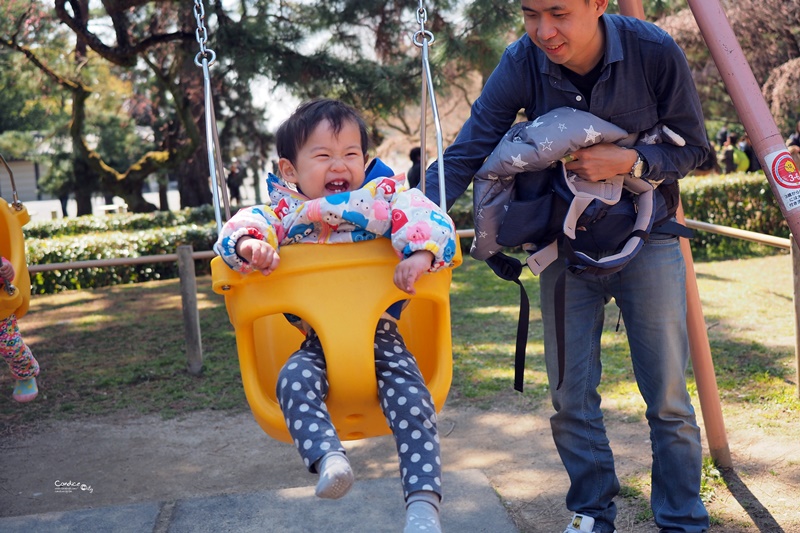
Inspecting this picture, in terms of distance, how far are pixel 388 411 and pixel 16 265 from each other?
236cm

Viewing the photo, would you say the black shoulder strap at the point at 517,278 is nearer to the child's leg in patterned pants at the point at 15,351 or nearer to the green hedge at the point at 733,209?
the child's leg in patterned pants at the point at 15,351

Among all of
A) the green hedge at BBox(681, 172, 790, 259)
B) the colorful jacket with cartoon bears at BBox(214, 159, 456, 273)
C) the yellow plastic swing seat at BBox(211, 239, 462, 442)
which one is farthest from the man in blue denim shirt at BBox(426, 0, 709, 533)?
the green hedge at BBox(681, 172, 790, 259)

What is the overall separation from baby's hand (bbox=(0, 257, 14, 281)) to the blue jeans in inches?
95.5

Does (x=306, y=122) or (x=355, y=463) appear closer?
(x=306, y=122)

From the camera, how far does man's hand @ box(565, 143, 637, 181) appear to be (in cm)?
221

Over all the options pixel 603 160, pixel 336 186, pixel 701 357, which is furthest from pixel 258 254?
pixel 701 357

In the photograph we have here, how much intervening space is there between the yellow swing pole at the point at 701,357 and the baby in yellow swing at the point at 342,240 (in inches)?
44.0

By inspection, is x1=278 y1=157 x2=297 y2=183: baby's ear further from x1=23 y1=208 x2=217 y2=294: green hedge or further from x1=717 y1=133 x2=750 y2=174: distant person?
x1=717 y1=133 x2=750 y2=174: distant person

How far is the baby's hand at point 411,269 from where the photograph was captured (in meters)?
2.04

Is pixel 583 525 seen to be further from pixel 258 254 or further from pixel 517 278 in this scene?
pixel 258 254

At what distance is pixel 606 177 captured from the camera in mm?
2264

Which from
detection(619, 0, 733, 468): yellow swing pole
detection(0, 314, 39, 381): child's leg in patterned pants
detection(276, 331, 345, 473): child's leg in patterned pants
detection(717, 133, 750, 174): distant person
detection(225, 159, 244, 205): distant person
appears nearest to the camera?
detection(276, 331, 345, 473): child's leg in patterned pants

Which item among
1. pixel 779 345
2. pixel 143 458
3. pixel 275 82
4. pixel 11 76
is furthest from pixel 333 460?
pixel 11 76

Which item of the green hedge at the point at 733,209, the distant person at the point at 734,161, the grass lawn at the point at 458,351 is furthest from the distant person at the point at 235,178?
the green hedge at the point at 733,209
